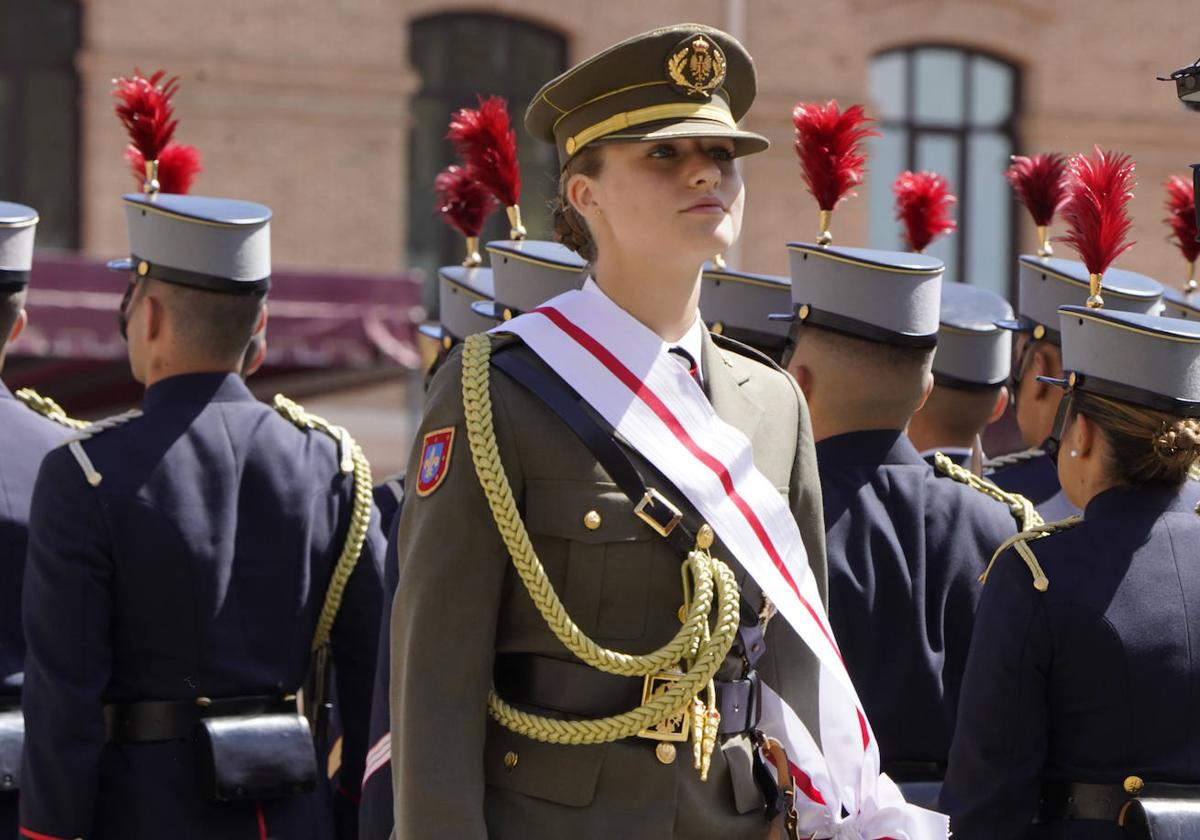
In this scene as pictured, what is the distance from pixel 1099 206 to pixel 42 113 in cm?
1196

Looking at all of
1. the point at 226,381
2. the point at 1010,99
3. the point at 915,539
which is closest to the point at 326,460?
the point at 226,381

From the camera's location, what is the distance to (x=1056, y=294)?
530 centimetres

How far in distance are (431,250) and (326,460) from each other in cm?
1151

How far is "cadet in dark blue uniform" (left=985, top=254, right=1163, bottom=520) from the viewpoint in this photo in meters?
5.18

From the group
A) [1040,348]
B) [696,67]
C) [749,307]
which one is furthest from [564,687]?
[1040,348]

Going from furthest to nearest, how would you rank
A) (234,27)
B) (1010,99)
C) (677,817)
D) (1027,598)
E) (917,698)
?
(1010,99) < (234,27) < (917,698) < (1027,598) < (677,817)

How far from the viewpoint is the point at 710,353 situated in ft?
10.2

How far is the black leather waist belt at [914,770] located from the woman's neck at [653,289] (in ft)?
4.53

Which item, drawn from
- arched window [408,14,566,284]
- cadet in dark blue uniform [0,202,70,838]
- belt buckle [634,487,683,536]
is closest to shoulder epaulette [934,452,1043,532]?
belt buckle [634,487,683,536]

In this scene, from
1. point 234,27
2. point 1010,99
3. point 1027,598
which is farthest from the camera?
point 1010,99

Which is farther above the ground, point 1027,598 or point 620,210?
point 620,210

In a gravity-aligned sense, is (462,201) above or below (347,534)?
above

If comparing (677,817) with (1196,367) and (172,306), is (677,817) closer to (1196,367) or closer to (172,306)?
(1196,367)

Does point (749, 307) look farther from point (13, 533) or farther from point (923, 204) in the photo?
point (13, 533)
